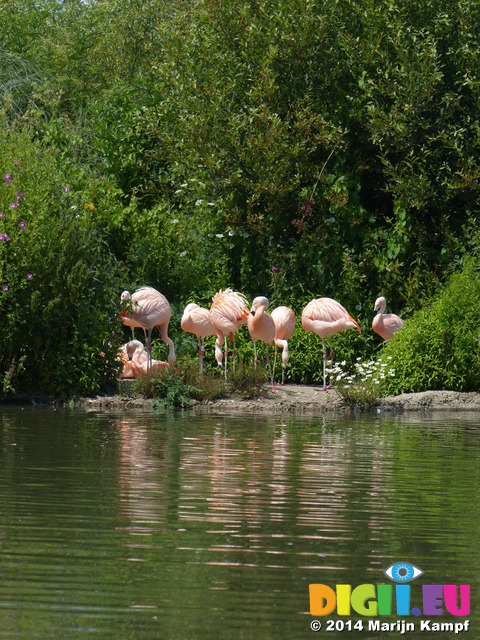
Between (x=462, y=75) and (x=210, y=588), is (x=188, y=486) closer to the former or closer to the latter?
(x=210, y=588)

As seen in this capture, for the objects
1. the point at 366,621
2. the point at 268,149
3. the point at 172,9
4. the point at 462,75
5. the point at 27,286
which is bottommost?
the point at 366,621

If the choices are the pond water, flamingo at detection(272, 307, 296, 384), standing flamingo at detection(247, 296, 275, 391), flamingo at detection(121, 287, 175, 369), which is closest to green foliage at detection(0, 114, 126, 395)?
flamingo at detection(121, 287, 175, 369)

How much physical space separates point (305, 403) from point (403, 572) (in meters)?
8.83

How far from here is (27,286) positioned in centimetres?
1437

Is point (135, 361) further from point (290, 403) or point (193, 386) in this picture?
point (290, 403)

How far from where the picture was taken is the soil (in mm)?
14258

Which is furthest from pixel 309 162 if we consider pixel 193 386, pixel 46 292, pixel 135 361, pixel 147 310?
pixel 46 292

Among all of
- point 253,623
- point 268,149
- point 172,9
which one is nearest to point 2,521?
point 253,623

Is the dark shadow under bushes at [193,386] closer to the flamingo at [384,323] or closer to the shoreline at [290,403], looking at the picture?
the shoreline at [290,403]

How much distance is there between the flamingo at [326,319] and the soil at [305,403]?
2.80 feet

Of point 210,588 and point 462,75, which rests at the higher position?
point 462,75

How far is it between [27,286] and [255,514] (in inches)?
304

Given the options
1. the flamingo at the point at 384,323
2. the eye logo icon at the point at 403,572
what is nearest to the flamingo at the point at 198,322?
the flamingo at the point at 384,323

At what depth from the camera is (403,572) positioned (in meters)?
5.87
